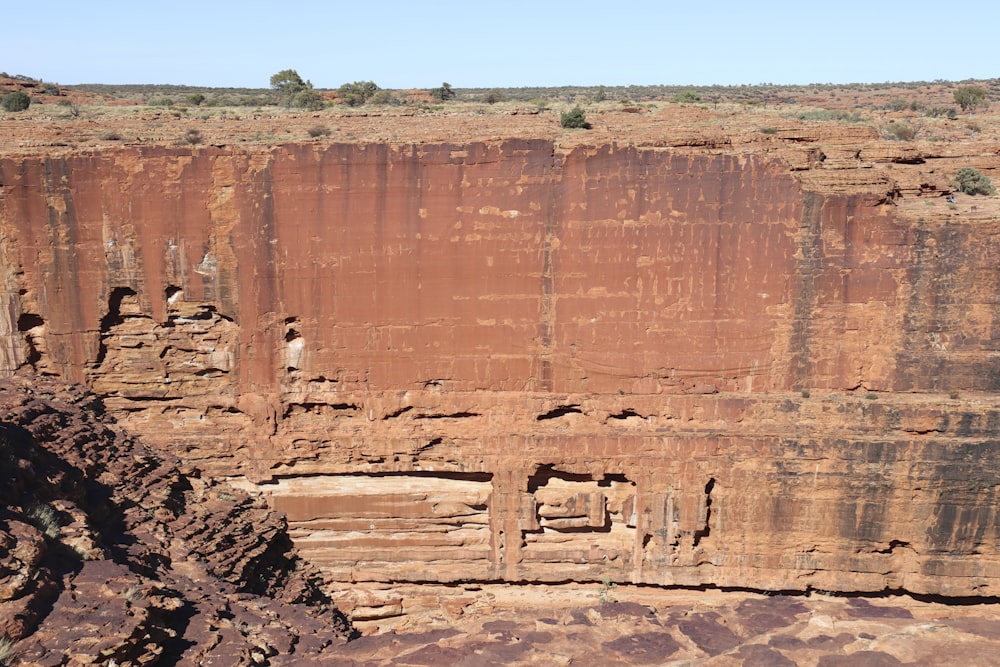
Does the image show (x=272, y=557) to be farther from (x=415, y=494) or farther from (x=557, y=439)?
(x=557, y=439)

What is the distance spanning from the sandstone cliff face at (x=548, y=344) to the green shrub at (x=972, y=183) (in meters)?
1.09

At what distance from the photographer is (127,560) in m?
9.45

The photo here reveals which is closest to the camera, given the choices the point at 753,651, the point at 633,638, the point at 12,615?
the point at 12,615

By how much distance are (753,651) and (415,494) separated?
5207 mm

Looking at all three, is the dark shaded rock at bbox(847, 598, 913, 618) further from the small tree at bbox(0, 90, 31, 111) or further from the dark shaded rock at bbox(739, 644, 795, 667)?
the small tree at bbox(0, 90, 31, 111)

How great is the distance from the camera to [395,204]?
11492 millimetres

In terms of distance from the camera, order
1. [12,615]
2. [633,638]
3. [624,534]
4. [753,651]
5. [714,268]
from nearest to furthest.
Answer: [12,615] → [753,651] → [633,638] → [714,268] → [624,534]

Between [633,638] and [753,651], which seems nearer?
[753,651]

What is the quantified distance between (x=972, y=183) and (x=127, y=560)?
472 inches

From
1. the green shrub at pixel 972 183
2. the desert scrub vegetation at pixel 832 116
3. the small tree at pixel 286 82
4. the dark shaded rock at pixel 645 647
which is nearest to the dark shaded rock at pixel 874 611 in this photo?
the dark shaded rock at pixel 645 647

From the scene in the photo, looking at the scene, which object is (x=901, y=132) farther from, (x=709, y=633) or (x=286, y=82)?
(x=286, y=82)

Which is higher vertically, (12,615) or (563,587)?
(12,615)

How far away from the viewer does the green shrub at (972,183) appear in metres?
11.7

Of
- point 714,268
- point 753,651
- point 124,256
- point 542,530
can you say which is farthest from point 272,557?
point 714,268
